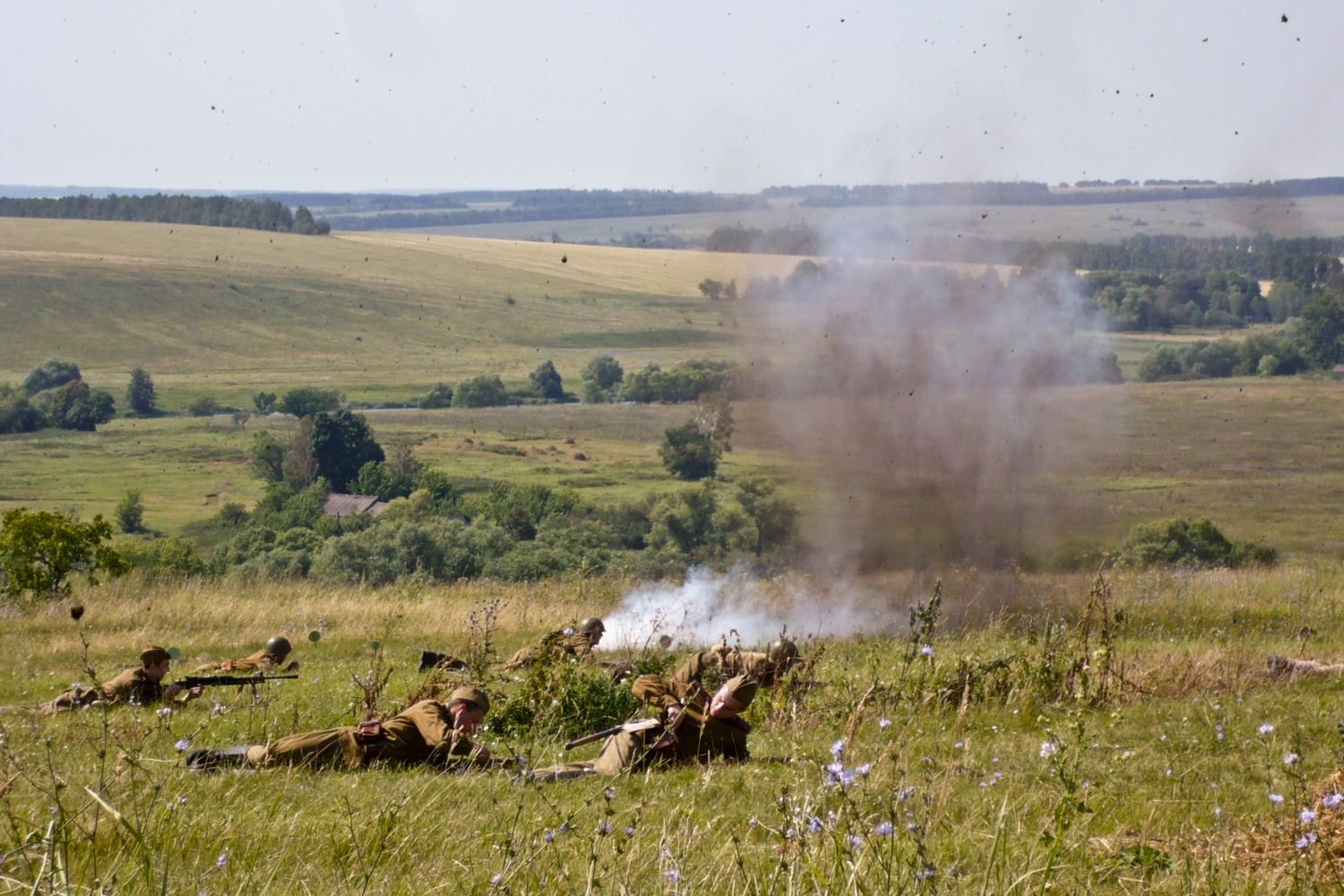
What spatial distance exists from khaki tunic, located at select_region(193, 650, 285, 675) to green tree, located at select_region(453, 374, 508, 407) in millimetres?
→ 78597

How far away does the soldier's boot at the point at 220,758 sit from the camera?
5904 millimetres

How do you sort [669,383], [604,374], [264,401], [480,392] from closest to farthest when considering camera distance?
[264,401] → [669,383] → [480,392] → [604,374]

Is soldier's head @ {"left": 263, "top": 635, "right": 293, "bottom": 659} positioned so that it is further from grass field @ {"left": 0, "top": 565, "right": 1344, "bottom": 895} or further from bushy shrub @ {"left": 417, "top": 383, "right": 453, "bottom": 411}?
bushy shrub @ {"left": 417, "top": 383, "right": 453, "bottom": 411}

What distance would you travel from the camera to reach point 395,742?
682 cm

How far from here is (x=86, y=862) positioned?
363 centimetres

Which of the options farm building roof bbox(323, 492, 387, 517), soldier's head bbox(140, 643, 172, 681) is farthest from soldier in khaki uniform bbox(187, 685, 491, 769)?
farm building roof bbox(323, 492, 387, 517)

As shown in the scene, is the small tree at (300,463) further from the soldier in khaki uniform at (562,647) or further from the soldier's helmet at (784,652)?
the soldier's helmet at (784,652)

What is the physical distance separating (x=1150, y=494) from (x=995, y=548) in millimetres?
24766

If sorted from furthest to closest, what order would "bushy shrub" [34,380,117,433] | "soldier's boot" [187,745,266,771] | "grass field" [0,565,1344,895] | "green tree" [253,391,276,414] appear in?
1. "green tree" [253,391,276,414]
2. "bushy shrub" [34,380,117,433]
3. "soldier's boot" [187,745,266,771]
4. "grass field" [0,565,1344,895]

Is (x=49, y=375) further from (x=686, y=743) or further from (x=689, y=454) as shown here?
(x=686, y=743)

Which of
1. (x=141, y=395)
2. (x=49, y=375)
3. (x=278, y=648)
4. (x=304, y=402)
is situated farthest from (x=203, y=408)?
(x=278, y=648)

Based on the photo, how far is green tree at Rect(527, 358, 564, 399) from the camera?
3681 inches

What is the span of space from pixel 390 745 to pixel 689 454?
2022 inches

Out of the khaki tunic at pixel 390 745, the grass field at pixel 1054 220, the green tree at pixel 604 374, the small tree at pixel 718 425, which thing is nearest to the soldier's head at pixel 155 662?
the khaki tunic at pixel 390 745
